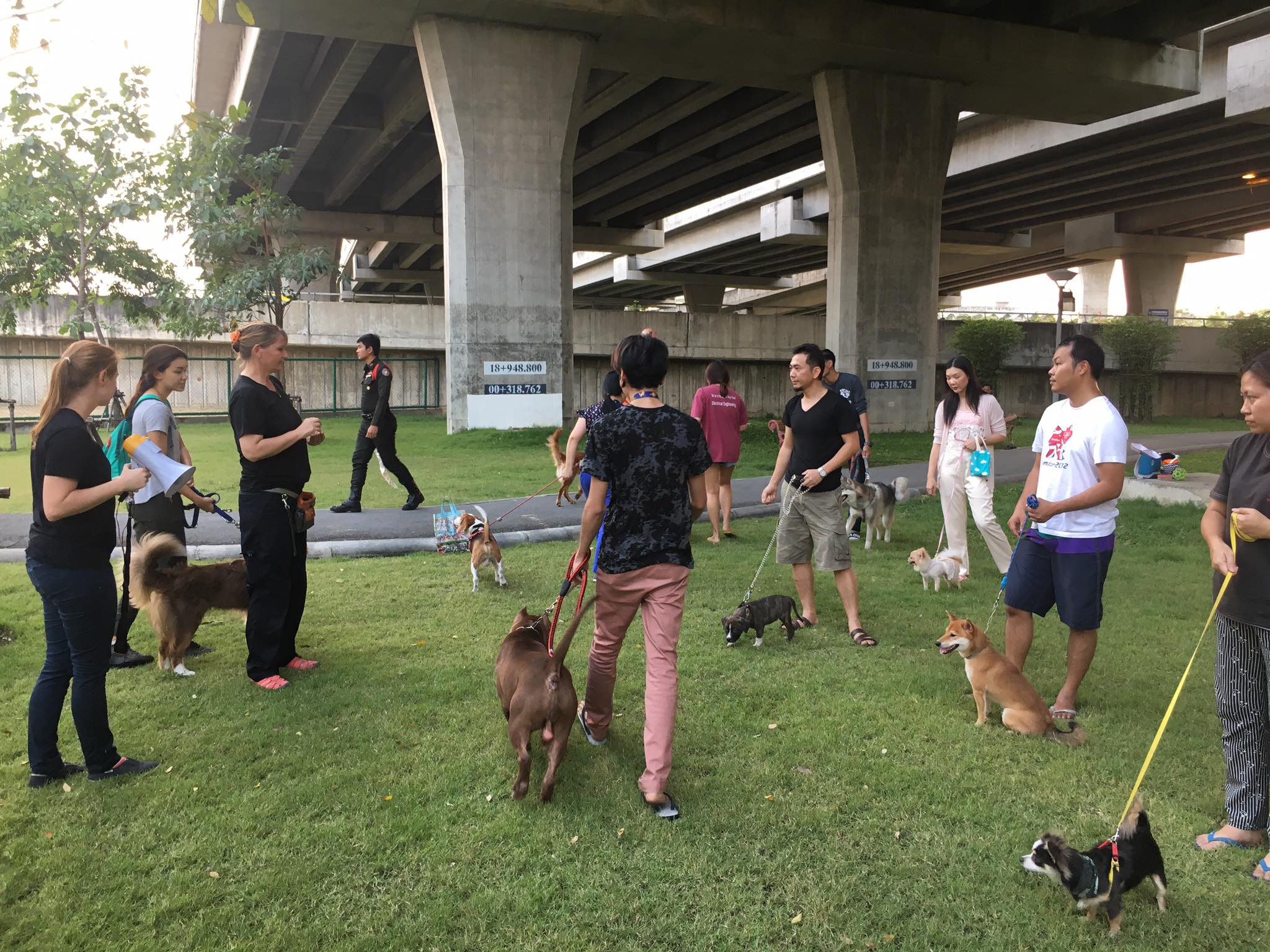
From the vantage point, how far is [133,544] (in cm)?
545

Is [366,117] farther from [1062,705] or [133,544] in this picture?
[1062,705]

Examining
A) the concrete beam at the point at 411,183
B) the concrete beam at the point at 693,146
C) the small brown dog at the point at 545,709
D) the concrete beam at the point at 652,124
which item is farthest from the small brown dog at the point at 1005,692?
the concrete beam at the point at 411,183

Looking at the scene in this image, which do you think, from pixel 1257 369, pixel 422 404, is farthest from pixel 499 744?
pixel 422 404

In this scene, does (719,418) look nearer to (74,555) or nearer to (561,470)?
(561,470)

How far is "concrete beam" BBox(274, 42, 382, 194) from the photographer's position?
70.1 ft

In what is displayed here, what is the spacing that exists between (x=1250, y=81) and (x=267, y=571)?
80.2 feet

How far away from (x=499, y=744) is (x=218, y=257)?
21.2 m

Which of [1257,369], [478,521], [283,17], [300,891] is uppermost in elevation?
[283,17]

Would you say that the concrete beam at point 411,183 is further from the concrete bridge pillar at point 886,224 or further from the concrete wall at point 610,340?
the concrete bridge pillar at point 886,224

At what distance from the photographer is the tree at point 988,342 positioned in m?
30.0

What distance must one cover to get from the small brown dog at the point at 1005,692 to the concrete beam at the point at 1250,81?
21.6 m

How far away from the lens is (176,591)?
5.16 metres

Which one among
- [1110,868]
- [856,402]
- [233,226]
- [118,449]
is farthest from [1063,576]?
[233,226]

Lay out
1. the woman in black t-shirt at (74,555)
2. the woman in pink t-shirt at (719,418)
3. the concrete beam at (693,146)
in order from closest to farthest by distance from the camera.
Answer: the woman in black t-shirt at (74,555) → the woman in pink t-shirt at (719,418) → the concrete beam at (693,146)
